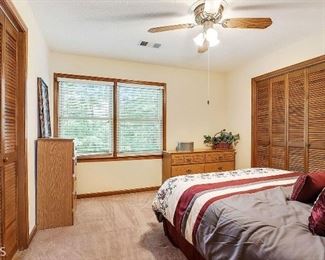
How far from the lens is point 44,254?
2137 mm

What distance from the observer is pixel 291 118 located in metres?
3.47

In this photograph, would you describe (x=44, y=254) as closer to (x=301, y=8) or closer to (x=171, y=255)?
(x=171, y=255)

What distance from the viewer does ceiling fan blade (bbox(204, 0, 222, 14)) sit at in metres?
2.00

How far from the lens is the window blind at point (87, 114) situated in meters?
3.87

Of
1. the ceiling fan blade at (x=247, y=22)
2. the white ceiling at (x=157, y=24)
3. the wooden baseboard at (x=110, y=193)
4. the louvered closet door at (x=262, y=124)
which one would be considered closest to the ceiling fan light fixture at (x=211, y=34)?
the ceiling fan blade at (x=247, y=22)

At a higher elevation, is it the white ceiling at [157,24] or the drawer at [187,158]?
the white ceiling at [157,24]

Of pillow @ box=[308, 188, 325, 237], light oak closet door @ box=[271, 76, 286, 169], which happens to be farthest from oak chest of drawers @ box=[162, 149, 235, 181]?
pillow @ box=[308, 188, 325, 237]

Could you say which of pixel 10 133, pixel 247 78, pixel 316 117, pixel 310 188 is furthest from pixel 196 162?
pixel 10 133

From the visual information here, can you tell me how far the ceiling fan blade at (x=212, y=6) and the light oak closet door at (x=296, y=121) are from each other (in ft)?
6.40

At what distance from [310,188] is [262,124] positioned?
262 cm

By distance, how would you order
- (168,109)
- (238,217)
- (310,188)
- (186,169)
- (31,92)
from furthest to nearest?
1. (168,109)
2. (186,169)
3. (31,92)
4. (310,188)
5. (238,217)

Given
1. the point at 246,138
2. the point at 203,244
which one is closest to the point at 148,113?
the point at 246,138

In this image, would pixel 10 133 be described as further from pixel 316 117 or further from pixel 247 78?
pixel 247 78

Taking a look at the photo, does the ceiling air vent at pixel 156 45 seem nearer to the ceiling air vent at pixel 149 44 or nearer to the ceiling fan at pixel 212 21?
the ceiling air vent at pixel 149 44
